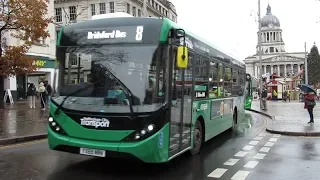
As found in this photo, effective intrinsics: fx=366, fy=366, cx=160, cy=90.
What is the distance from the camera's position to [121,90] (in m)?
6.61

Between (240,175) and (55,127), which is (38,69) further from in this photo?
(240,175)

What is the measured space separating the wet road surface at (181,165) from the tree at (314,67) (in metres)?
106

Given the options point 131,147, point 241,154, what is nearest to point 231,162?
point 241,154

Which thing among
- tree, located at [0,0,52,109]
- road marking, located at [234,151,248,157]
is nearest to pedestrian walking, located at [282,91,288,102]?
tree, located at [0,0,52,109]

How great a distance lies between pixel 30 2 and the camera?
20.9m

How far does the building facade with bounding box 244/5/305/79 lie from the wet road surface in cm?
12629

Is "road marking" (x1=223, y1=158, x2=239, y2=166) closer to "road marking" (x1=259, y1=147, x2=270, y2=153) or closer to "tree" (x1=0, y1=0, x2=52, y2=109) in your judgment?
"road marking" (x1=259, y1=147, x2=270, y2=153)

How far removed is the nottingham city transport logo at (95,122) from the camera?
6582 mm

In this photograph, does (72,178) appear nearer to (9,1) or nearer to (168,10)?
(9,1)

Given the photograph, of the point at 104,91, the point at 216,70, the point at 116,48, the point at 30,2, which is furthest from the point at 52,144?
the point at 30,2

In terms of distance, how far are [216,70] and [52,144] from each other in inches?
206

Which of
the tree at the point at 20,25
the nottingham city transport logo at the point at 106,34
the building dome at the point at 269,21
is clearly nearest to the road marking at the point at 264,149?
the nottingham city transport logo at the point at 106,34

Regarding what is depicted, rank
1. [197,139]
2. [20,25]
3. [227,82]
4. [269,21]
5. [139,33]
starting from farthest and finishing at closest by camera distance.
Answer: [269,21] < [20,25] < [227,82] < [197,139] < [139,33]

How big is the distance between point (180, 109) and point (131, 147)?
1.55 metres
